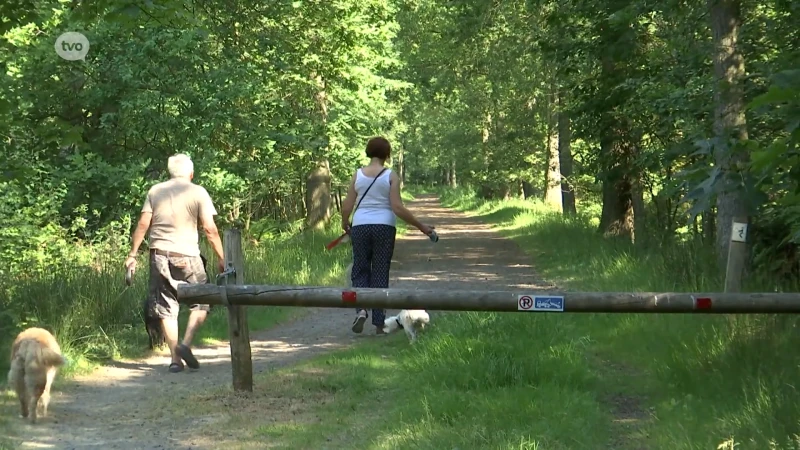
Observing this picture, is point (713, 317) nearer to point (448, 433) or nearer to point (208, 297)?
point (448, 433)

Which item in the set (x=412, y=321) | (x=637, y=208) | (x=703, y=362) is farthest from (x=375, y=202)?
(x=637, y=208)

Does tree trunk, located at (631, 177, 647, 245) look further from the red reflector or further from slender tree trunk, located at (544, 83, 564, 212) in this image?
the red reflector

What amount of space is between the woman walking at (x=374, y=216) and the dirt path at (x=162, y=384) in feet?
3.19

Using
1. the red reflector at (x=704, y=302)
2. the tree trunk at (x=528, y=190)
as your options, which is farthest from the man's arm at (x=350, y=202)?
the tree trunk at (x=528, y=190)

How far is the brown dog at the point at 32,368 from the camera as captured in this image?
19.7 feet

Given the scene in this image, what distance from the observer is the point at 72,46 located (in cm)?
1348

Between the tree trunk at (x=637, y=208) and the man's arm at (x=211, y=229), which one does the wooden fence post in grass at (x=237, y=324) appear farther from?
the tree trunk at (x=637, y=208)

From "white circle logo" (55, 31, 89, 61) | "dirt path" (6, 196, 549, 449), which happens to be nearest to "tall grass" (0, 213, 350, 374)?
"dirt path" (6, 196, 549, 449)

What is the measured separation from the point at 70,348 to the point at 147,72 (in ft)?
20.2

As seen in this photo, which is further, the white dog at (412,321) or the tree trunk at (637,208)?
the tree trunk at (637,208)

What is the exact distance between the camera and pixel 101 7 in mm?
7805

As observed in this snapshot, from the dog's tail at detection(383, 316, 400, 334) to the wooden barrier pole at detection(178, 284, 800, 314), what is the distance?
302cm

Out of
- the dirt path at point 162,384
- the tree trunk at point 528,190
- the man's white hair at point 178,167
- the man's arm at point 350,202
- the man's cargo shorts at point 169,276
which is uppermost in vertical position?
the man's white hair at point 178,167

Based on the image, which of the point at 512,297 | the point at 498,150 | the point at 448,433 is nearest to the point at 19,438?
the point at 448,433
